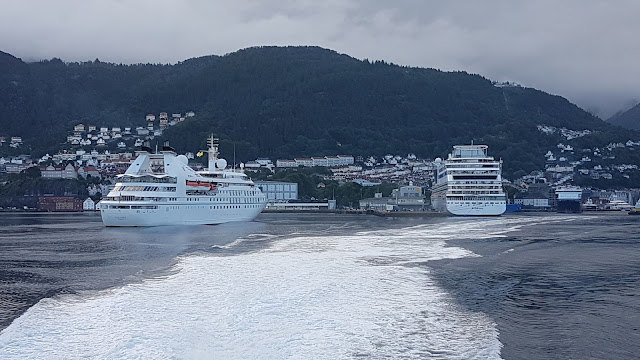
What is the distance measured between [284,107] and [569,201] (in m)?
88.3

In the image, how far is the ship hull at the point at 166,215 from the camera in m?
43.9

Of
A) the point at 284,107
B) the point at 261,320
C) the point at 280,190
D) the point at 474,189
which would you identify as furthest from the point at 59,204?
the point at 261,320

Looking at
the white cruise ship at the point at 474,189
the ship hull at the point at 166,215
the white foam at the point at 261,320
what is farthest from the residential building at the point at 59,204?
the white foam at the point at 261,320

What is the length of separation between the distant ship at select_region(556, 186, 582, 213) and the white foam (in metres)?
78.2

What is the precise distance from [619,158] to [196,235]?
128 meters

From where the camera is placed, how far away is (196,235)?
37.1m

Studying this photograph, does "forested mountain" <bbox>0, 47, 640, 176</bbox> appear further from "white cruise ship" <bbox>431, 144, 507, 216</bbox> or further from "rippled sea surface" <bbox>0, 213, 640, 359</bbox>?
"rippled sea surface" <bbox>0, 213, 640, 359</bbox>

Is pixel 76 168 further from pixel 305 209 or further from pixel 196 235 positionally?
pixel 196 235

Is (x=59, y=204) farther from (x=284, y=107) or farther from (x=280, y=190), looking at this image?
(x=284, y=107)

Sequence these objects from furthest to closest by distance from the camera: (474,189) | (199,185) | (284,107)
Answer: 1. (284,107)
2. (474,189)
3. (199,185)

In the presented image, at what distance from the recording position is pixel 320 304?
1460cm

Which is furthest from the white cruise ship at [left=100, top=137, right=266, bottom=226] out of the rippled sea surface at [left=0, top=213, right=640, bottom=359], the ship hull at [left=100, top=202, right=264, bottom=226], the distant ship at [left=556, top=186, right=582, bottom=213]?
the distant ship at [left=556, top=186, right=582, bottom=213]

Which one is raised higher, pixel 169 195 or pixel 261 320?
pixel 169 195

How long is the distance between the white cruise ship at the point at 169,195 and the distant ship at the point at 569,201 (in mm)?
57717
